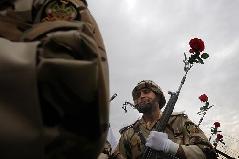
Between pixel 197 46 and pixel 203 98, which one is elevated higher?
pixel 197 46

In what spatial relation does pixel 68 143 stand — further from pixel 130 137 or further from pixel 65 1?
pixel 130 137

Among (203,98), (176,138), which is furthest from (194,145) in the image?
(203,98)

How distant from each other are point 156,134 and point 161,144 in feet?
0.69

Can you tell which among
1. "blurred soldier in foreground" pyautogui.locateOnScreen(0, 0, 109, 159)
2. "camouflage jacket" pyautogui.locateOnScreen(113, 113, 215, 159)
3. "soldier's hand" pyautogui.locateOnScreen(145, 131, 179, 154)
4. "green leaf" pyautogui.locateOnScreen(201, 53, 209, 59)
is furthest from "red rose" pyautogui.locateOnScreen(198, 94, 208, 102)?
"blurred soldier in foreground" pyautogui.locateOnScreen(0, 0, 109, 159)

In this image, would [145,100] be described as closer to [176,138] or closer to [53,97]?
[176,138]

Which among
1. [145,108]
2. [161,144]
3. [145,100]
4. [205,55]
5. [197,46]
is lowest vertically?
[161,144]

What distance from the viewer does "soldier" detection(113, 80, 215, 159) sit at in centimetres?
558

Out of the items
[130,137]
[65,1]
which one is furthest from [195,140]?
[65,1]

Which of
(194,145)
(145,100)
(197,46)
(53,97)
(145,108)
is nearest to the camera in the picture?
(53,97)

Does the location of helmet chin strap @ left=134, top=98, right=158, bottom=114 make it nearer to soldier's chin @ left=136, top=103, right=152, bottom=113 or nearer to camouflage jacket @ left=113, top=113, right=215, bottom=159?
soldier's chin @ left=136, top=103, right=152, bottom=113

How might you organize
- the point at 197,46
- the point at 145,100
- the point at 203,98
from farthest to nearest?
1. the point at 203,98
2. the point at 145,100
3. the point at 197,46

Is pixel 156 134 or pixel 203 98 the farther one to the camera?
pixel 203 98

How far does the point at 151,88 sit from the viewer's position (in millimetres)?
6871

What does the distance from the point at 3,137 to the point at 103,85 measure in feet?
0.85
